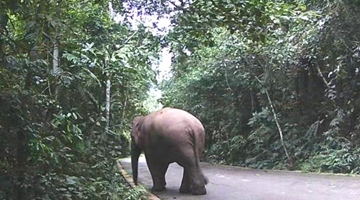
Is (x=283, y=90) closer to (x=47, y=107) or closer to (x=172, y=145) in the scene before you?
(x=172, y=145)

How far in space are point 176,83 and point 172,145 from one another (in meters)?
9.98

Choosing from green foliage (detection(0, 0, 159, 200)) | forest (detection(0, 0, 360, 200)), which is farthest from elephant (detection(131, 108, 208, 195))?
green foliage (detection(0, 0, 159, 200))

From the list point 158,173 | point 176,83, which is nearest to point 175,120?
point 158,173

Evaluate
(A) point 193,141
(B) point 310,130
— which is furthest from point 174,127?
(B) point 310,130

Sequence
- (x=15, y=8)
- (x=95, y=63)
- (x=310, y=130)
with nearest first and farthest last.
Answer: (x=15, y=8) < (x=95, y=63) < (x=310, y=130)

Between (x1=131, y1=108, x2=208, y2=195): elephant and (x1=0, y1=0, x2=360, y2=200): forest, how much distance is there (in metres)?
0.43

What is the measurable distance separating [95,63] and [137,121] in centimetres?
339

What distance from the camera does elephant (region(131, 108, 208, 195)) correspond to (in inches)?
243

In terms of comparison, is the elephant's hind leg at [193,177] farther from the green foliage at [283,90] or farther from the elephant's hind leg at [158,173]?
the green foliage at [283,90]

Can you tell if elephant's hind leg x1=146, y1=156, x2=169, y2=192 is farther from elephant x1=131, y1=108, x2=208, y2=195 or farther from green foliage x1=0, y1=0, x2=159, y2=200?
green foliage x1=0, y1=0, x2=159, y2=200

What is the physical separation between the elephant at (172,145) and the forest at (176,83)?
1.41 ft

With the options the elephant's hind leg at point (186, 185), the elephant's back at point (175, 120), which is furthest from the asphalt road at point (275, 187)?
the elephant's back at point (175, 120)

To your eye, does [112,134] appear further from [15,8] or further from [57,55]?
[15,8]

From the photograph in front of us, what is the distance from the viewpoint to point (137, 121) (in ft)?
24.0
